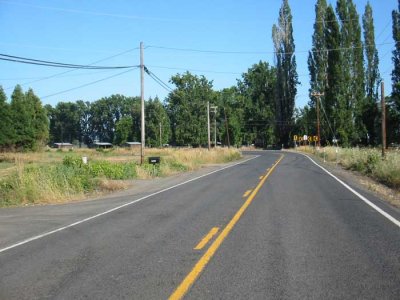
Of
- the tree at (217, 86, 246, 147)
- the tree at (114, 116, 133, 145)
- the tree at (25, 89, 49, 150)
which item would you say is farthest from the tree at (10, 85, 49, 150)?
the tree at (114, 116, 133, 145)

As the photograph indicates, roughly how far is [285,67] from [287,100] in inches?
264

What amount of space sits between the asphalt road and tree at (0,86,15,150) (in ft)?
196

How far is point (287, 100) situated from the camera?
98812 mm

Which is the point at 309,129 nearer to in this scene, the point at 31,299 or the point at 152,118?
the point at 152,118

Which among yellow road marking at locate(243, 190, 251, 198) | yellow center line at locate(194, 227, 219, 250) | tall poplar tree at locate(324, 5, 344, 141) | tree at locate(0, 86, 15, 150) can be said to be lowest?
yellow road marking at locate(243, 190, 251, 198)

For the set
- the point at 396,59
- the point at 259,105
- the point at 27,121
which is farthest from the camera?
the point at 259,105

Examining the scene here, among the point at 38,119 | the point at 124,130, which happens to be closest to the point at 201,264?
the point at 38,119

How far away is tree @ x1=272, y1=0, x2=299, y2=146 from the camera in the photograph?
9419 centimetres

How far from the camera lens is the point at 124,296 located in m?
5.98

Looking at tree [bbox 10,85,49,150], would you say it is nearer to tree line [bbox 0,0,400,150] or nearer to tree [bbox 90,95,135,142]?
tree line [bbox 0,0,400,150]

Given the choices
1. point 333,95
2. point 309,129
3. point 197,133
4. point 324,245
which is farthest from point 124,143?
point 324,245

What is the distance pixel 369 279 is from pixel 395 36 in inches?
2632

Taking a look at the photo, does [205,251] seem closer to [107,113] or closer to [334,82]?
[334,82]

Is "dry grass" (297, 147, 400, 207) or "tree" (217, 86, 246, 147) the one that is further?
"tree" (217, 86, 246, 147)
